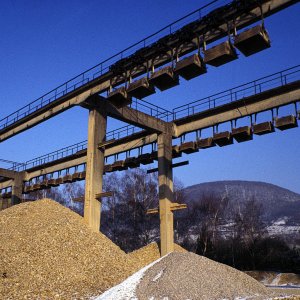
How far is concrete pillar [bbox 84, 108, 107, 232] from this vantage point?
16328 millimetres

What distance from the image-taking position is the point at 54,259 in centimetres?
1201

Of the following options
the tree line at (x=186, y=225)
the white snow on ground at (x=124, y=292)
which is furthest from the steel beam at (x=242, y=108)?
the tree line at (x=186, y=225)

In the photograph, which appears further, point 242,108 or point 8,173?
point 8,173

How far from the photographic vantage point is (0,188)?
36.9 m

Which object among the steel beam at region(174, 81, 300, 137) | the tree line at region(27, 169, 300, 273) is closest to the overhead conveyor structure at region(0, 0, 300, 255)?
the steel beam at region(174, 81, 300, 137)

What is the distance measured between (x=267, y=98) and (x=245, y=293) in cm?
970

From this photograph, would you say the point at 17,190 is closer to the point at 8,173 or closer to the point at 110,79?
→ the point at 8,173

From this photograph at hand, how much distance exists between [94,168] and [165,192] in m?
5.13

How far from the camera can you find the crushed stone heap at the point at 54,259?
10438 mm

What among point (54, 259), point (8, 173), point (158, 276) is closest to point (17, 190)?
point (8, 173)

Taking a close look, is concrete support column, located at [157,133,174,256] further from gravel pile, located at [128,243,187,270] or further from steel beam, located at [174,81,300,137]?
steel beam, located at [174,81,300,137]

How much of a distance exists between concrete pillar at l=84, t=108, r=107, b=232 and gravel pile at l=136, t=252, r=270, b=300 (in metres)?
4.80

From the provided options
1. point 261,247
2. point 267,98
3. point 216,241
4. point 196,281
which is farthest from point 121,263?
point 216,241

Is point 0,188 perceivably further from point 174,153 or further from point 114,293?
point 114,293
